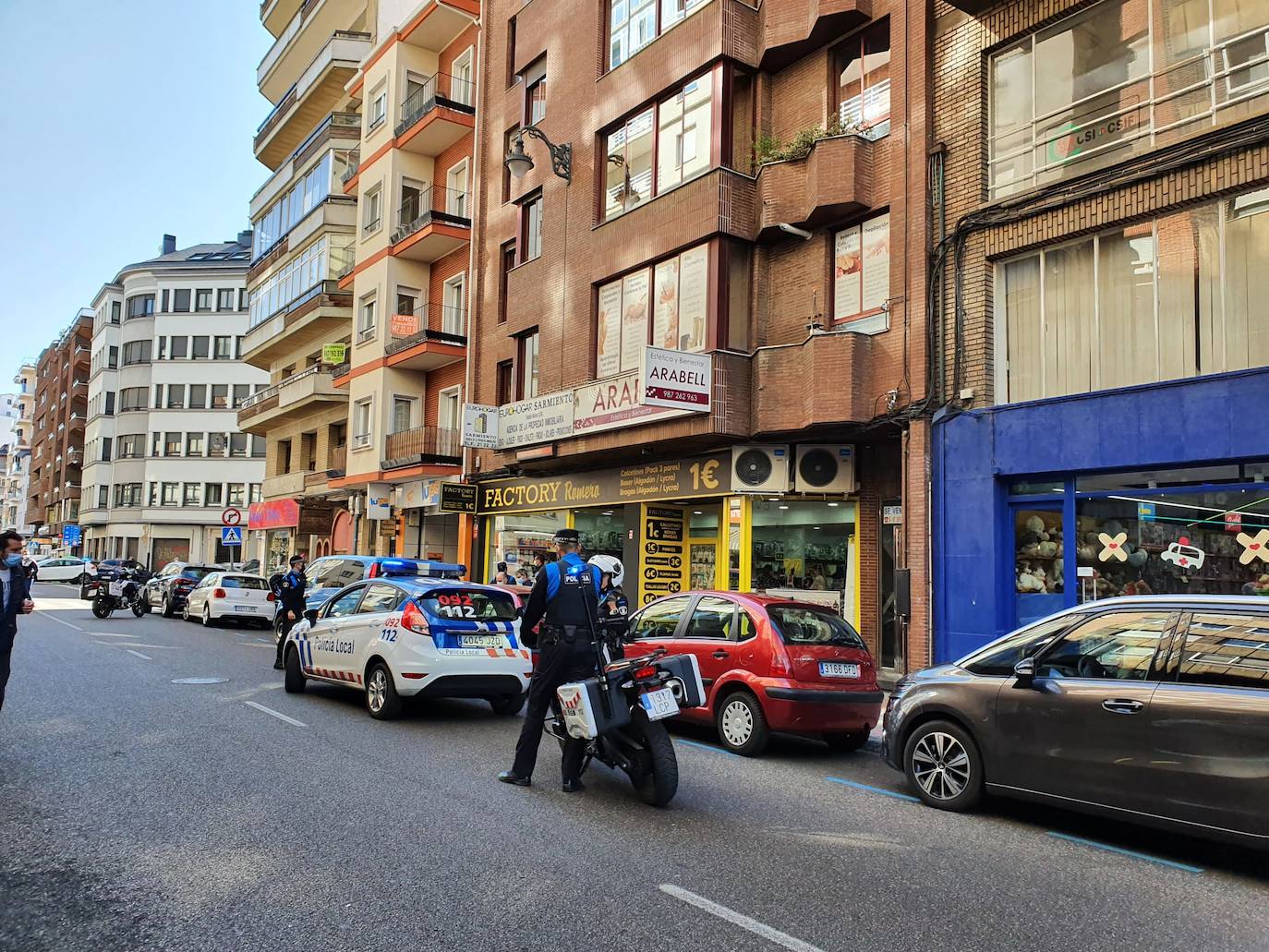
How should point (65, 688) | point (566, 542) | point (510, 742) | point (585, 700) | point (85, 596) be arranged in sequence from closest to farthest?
point (585, 700), point (566, 542), point (510, 742), point (65, 688), point (85, 596)

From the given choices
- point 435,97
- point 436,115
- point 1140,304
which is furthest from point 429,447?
point 1140,304

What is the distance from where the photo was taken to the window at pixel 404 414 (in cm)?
2911

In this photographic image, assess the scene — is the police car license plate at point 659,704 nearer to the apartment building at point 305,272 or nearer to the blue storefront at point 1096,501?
the blue storefront at point 1096,501

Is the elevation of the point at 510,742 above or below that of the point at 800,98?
below

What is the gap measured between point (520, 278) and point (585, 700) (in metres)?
17.5

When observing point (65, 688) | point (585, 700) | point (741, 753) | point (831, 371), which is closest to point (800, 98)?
point (831, 371)

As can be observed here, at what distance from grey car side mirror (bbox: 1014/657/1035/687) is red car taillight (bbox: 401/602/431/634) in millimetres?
5955

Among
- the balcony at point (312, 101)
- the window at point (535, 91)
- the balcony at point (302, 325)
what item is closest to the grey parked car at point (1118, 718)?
the window at point (535, 91)

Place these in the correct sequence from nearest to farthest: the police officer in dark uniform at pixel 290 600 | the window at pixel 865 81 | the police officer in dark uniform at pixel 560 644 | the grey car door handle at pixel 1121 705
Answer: the grey car door handle at pixel 1121 705, the police officer in dark uniform at pixel 560 644, the window at pixel 865 81, the police officer in dark uniform at pixel 290 600

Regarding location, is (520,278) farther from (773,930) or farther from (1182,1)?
(773,930)

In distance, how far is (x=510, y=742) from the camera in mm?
9273

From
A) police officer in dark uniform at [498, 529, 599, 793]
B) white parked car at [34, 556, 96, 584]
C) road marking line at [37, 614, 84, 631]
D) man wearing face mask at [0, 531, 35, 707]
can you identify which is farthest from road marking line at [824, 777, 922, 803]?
white parked car at [34, 556, 96, 584]

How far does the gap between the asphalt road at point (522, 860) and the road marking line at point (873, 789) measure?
0.04m

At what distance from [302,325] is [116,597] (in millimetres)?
13412
